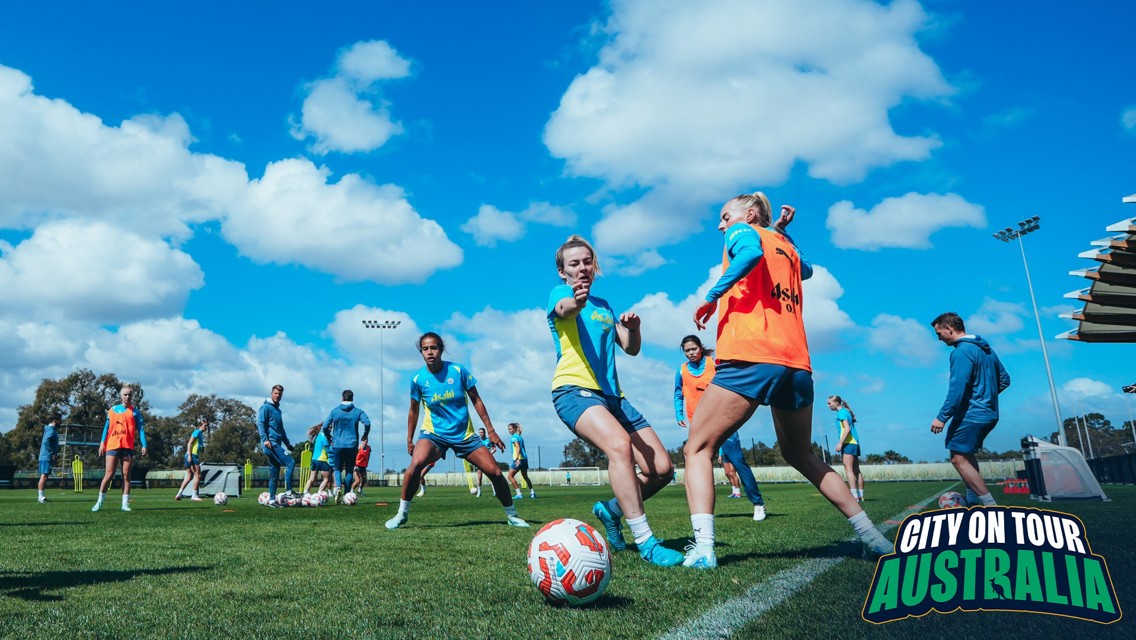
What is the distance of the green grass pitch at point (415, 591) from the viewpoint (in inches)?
107

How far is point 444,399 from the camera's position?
812 cm

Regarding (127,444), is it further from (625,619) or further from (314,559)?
(625,619)

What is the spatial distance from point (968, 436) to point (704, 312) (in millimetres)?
4618

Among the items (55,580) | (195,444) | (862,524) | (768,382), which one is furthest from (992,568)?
(195,444)

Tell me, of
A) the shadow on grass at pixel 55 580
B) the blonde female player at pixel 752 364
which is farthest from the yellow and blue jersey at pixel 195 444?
the blonde female player at pixel 752 364

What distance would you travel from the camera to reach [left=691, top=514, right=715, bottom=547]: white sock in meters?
4.14

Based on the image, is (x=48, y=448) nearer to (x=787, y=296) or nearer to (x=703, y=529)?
(x=703, y=529)

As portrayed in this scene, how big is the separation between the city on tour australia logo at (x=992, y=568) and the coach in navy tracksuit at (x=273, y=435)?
1273cm

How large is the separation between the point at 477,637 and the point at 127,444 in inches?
498

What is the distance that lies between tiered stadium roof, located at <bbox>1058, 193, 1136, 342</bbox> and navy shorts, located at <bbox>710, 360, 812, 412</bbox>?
574cm

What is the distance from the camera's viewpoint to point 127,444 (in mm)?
12766

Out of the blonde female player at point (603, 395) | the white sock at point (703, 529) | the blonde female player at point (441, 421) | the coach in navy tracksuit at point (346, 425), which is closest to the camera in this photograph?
Result: the white sock at point (703, 529)

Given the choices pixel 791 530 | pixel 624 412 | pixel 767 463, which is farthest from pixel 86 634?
pixel 767 463

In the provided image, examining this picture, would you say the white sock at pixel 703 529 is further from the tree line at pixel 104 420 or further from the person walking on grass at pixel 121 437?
the tree line at pixel 104 420
